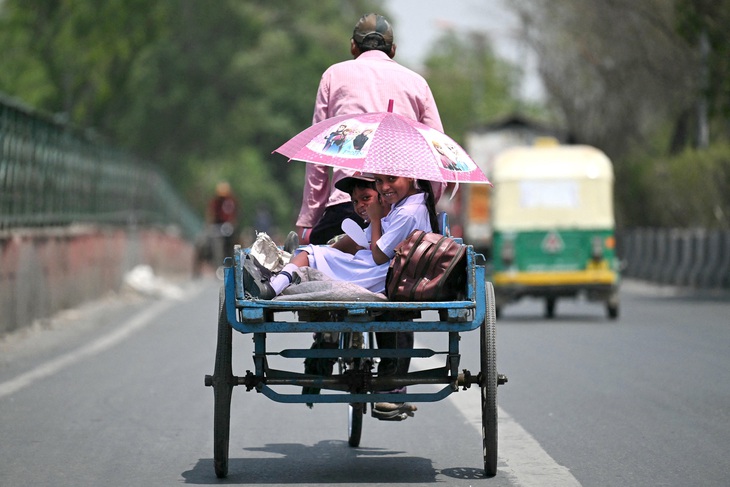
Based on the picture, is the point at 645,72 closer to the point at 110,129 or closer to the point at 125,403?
the point at 110,129

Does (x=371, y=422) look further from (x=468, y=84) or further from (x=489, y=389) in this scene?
(x=468, y=84)

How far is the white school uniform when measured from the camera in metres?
7.29

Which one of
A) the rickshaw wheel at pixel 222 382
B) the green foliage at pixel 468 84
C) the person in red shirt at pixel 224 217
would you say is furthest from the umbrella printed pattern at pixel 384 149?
the green foliage at pixel 468 84

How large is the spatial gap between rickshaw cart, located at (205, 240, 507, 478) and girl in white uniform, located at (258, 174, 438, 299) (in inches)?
9.5

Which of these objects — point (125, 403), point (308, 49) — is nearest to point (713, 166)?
point (125, 403)

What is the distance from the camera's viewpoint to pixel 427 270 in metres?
7.01

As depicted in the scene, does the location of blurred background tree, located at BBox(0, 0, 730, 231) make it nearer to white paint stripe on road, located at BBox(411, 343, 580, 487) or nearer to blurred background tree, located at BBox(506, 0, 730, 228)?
blurred background tree, located at BBox(506, 0, 730, 228)

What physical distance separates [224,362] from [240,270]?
0.46m

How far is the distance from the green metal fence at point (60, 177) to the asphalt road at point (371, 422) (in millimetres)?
2355

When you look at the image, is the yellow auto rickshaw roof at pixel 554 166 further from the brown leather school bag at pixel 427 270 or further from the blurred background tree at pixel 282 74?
the brown leather school bag at pixel 427 270

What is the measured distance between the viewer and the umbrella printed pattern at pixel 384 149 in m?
7.26

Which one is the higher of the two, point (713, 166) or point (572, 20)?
point (572, 20)

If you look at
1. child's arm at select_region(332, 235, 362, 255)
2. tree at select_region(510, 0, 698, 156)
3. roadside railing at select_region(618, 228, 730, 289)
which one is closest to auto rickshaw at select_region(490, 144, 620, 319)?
roadside railing at select_region(618, 228, 730, 289)

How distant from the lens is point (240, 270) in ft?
22.7
